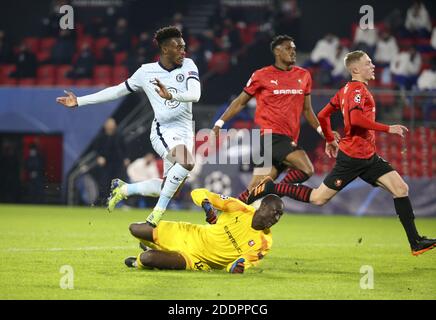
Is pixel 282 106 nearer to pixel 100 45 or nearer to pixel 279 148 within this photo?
pixel 279 148

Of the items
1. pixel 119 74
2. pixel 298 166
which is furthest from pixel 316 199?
pixel 119 74

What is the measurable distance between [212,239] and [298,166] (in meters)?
3.10

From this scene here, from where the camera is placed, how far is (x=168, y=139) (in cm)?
1050

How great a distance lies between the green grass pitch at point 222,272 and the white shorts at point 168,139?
1288 millimetres

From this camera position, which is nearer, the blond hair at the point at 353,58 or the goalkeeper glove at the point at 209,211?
the goalkeeper glove at the point at 209,211

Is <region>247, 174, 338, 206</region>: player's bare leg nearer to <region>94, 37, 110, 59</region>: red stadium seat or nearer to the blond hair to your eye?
the blond hair

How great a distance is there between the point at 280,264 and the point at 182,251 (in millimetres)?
1458

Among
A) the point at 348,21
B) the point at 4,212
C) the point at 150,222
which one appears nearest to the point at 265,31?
the point at 348,21

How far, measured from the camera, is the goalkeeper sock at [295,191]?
34.9 ft

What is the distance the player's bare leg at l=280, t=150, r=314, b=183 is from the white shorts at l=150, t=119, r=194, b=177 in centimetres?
164

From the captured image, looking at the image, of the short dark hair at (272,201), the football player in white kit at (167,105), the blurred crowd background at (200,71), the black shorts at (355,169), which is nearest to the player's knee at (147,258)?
the football player in white kit at (167,105)

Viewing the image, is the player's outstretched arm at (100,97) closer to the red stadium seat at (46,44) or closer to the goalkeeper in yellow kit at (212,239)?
the goalkeeper in yellow kit at (212,239)

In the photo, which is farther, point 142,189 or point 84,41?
point 84,41

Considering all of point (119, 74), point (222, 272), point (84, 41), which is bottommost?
point (222, 272)
